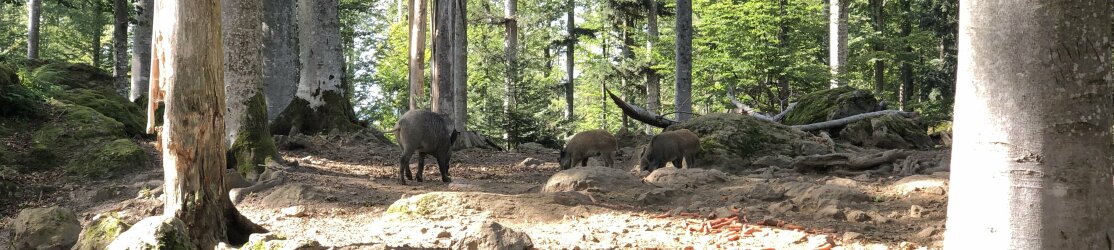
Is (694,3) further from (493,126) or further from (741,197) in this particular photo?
(741,197)

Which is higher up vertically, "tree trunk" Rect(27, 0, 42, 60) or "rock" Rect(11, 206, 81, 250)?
"tree trunk" Rect(27, 0, 42, 60)

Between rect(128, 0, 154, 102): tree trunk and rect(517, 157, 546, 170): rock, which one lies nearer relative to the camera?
rect(517, 157, 546, 170): rock

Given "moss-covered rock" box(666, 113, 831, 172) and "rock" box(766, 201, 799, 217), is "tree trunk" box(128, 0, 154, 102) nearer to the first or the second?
"moss-covered rock" box(666, 113, 831, 172)

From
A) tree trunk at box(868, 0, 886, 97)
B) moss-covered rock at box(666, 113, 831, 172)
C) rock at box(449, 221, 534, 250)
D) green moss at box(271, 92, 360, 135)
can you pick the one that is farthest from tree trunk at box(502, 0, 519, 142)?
rock at box(449, 221, 534, 250)

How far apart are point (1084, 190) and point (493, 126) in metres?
19.7

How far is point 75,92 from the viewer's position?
1420cm

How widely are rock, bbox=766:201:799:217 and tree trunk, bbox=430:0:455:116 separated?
9.06m

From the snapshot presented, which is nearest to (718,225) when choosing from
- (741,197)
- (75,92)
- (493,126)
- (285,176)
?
(741,197)

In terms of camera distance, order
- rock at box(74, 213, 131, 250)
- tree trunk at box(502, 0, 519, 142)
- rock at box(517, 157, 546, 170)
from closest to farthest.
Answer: rock at box(74, 213, 131, 250), rock at box(517, 157, 546, 170), tree trunk at box(502, 0, 519, 142)

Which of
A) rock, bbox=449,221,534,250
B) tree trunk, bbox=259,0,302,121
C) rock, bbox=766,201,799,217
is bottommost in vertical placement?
A: rock, bbox=449,221,534,250

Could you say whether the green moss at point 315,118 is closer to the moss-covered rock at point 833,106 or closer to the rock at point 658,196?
the rock at point 658,196

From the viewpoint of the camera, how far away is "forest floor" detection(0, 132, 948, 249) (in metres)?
5.52

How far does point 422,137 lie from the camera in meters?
10.4

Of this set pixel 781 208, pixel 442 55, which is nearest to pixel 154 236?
pixel 781 208
